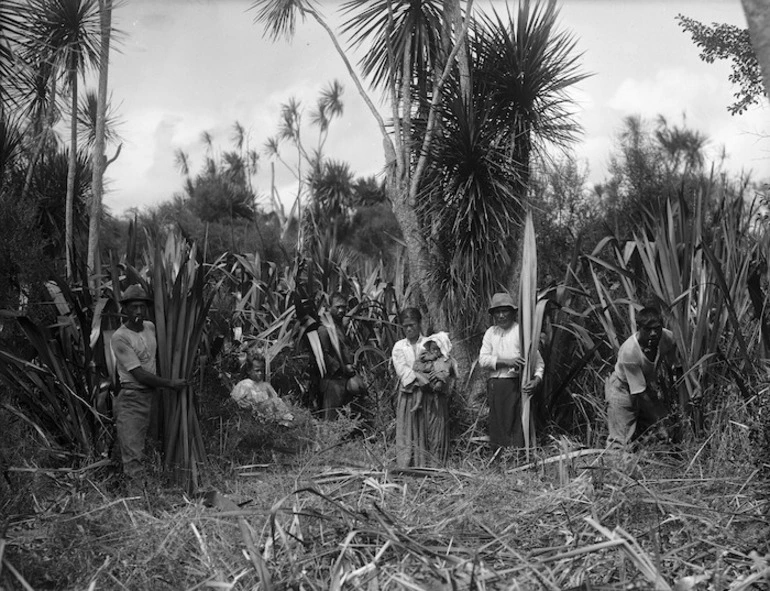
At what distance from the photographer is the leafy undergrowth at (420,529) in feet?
10.7

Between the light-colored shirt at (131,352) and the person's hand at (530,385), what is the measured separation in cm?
248

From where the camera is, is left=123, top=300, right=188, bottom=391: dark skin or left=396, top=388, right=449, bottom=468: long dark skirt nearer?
left=123, top=300, right=188, bottom=391: dark skin

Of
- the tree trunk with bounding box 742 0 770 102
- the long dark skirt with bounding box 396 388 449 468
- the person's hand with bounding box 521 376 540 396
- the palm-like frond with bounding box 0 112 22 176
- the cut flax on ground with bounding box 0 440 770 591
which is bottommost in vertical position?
the cut flax on ground with bounding box 0 440 770 591

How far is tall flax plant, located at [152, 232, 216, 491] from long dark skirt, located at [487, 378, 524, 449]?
6.75ft

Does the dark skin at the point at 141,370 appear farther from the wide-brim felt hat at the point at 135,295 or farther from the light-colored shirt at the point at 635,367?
the light-colored shirt at the point at 635,367

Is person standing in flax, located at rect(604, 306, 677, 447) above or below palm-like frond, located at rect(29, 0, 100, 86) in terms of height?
below

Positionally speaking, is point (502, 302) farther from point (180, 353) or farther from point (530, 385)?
point (180, 353)

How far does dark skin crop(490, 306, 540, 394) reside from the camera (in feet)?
19.9

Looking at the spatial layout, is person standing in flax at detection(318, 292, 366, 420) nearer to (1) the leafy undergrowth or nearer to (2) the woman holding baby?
(2) the woman holding baby

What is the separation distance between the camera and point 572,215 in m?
15.0

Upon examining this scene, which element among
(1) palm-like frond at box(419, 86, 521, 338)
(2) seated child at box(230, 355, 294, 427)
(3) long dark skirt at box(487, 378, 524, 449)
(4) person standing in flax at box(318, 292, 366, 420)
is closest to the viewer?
(3) long dark skirt at box(487, 378, 524, 449)

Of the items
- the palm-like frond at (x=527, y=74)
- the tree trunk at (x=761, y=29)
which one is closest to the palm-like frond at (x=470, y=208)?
the palm-like frond at (x=527, y=74)

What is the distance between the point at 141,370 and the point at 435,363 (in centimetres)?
203

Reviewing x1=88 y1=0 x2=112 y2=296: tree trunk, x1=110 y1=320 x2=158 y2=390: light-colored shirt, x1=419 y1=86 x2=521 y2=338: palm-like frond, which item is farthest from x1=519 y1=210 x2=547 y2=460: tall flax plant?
x1=88 y1=0 x2=112 y2=296: tree trunk
